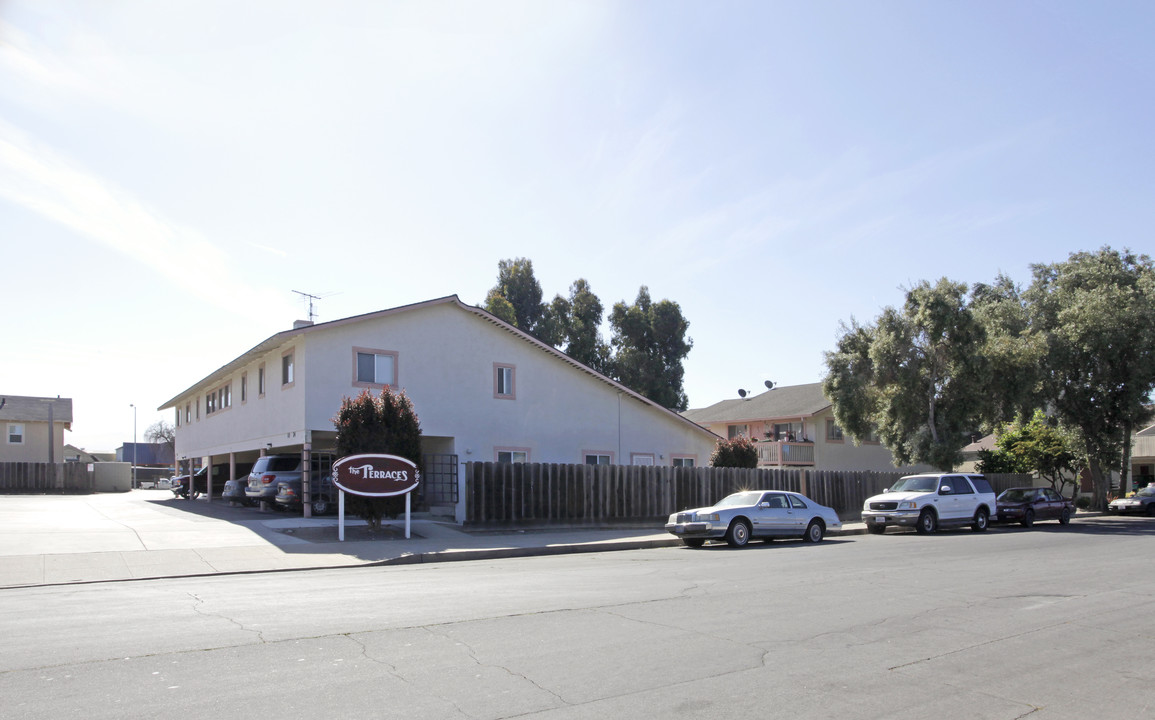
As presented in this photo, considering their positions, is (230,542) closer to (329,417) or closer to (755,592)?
(329,417)

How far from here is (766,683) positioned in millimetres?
6664

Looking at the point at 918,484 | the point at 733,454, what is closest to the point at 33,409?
the point at 733,454

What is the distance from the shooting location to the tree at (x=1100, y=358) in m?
34.2

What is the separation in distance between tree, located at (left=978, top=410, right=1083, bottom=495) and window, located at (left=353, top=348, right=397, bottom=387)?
26.9 meters

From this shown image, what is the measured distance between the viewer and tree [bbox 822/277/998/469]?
3241cm

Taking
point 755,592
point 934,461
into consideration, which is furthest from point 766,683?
point 934,461

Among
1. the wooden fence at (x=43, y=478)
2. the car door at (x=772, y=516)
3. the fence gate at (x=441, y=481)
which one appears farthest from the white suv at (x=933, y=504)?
the wooden fence at (x=43, y=478)

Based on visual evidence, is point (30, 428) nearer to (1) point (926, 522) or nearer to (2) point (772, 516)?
(2) point (772, 516)

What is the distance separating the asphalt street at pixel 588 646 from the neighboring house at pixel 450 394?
12069mm

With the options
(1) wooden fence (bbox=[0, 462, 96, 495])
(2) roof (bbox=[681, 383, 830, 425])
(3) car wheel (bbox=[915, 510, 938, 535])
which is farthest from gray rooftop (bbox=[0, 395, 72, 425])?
(3) car wheel (bbox=[915, 510, 938, 535])

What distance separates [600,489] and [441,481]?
6112 millimetres

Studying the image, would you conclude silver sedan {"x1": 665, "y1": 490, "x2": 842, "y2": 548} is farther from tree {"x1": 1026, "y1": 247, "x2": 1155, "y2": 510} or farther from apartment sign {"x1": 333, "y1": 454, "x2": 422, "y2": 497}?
tree {"x1": 1026, "y1": 247, "x2": 1155, "y2": 510}

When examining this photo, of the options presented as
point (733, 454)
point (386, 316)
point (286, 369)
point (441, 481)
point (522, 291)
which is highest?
point (522, 291)

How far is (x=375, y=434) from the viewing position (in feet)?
65.5
